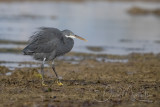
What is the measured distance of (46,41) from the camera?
10.1 meters

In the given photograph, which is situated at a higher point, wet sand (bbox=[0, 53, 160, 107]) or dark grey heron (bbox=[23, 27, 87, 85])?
dark grey heron (bbox=[23, 27, 87, 85])

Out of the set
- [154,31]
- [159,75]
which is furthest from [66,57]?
[154,31]

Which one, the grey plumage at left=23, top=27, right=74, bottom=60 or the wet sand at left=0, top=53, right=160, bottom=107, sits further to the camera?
the grey plumage at left=23, top=27, right=74, bottom=60

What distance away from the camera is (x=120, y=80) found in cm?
1106

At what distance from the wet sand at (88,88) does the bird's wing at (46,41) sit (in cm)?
88

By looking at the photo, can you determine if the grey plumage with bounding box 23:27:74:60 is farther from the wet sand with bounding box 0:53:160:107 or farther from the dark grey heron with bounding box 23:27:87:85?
the wet sand with bounding box 0:53:160:107

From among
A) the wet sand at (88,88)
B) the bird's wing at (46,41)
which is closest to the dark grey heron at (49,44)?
the bird's wing at (46,41)

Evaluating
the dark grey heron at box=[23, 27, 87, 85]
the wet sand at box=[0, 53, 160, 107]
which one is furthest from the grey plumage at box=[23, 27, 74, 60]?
the wet sand at box=[0, 53, 160, 107]

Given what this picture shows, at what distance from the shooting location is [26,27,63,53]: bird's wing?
10008mm

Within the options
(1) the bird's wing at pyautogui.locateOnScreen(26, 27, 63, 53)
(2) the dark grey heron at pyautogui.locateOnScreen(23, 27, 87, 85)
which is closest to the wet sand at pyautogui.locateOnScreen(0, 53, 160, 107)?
(2) the dark grey heron at pyautogui.locateOnScreen(23, 27, 87, 85)

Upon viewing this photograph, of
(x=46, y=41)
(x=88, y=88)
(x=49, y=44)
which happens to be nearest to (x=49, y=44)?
(x=49, y=44)

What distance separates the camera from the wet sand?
25.9ft

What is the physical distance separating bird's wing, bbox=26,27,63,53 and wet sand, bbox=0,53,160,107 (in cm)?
88

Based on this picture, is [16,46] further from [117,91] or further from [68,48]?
[117,91]
